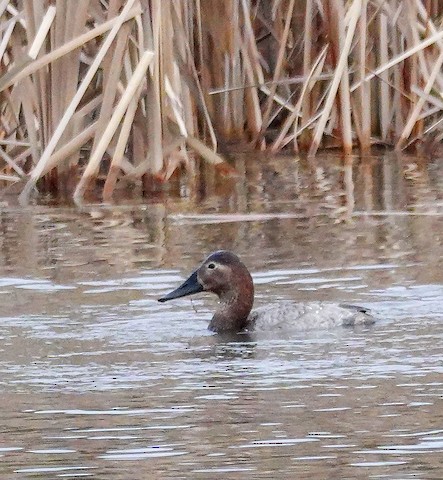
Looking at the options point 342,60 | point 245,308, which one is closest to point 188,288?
point 245,308

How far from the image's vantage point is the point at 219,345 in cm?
691

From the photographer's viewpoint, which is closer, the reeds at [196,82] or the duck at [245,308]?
the duck at [245,308]

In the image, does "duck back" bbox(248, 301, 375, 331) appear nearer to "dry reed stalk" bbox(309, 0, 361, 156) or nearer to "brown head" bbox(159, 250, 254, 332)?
"brown head" bbox(159, 250, 254, 332)

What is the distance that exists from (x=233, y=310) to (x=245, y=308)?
0.14 m

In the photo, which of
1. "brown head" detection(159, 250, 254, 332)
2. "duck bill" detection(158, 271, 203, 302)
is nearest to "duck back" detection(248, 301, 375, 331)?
"brown head" detection(159, 250, 254, 332)

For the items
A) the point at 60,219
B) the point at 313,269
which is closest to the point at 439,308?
the point at 313,269

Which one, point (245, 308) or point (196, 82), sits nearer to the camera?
point (245, 308)

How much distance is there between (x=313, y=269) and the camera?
27.5 ft

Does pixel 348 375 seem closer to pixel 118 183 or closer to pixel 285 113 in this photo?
pixel 118 183

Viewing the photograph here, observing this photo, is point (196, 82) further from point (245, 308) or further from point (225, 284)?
point (245, 308)

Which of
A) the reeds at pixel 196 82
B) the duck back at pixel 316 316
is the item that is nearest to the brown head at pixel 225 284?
the duck back at pixel 316 316

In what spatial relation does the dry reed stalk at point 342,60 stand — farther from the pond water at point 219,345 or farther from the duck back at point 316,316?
the duck back at point 316,316

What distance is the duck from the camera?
6.97m

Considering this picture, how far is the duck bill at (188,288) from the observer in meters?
7.51
